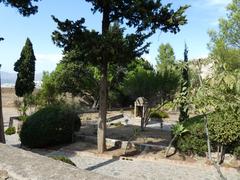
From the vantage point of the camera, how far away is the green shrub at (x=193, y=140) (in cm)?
1384

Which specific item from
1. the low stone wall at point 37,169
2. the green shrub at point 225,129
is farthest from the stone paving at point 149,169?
the low stone wall at point 37,169

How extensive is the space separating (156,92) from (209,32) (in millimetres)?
18828

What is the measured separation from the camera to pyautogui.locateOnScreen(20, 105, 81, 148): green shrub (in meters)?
16.3

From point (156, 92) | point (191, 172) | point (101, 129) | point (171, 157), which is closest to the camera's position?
point (191, 172)

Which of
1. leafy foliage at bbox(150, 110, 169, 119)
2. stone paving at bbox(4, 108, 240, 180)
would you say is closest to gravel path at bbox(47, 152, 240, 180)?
stone paving at bbox(4, 108, 240, 180)

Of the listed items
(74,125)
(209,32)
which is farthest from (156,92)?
(209,32)

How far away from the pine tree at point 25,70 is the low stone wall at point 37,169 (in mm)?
32855

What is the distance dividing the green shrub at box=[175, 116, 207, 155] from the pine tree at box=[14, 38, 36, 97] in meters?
23.8

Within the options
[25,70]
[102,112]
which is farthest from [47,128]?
[25,70]

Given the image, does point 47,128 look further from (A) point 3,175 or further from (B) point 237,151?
(A) point 3,175

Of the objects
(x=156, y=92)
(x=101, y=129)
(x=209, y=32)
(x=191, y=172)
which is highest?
(x=209, y=32)

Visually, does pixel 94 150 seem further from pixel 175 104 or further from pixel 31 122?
pixel 175 104

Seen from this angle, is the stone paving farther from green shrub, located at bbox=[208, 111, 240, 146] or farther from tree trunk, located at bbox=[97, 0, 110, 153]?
green shrub, located at bbox=[208, 111, 240, 146]

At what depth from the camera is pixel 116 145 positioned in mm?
16594
